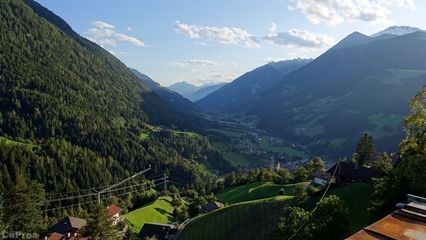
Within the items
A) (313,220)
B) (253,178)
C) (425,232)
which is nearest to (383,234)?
(425,232)

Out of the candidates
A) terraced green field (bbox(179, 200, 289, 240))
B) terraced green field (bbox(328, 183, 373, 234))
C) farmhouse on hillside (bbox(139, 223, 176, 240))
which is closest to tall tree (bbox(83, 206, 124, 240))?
terraced green field (bbox(179, 200, 289, 240))

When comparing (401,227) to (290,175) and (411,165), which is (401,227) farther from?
(290,175)

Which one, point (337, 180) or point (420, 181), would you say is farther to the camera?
point (337, 180)

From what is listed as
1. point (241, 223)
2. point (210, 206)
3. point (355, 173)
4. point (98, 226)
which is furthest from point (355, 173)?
point (98, 226)

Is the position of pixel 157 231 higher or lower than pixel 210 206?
lower

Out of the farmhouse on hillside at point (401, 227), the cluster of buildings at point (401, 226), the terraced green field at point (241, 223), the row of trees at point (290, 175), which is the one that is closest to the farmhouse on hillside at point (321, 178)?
the row of trees at point (290, 175)

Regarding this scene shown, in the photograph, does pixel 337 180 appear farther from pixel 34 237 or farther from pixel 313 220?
pixel 34 237

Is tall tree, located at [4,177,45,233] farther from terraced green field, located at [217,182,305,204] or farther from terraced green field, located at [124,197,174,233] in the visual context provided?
terraced green field, located at [217,182,305,204]
